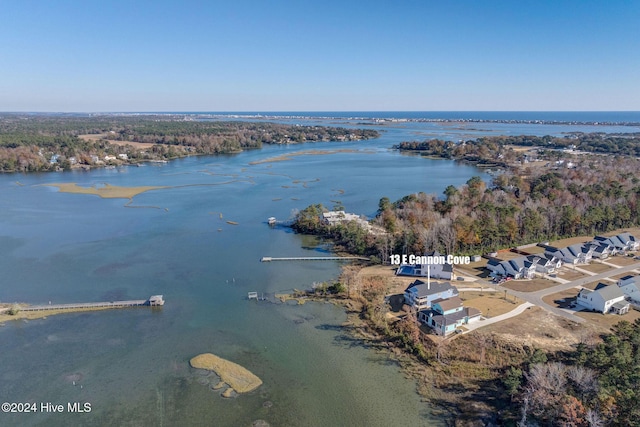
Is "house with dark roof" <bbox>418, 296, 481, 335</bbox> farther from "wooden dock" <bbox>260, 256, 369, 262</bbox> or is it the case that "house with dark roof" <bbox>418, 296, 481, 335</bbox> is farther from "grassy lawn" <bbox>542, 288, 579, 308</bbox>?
"wooden dock" <bbox>260, 256, 369, 262</bbox>

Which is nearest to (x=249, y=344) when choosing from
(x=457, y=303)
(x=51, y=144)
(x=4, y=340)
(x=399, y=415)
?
(x=399, y=415)

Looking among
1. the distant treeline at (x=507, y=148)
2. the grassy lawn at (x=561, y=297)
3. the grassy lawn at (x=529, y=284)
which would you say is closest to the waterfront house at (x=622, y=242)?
the grassy lawn at (x=529, y=284)

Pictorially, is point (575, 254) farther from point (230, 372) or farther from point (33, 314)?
point (33, 314)

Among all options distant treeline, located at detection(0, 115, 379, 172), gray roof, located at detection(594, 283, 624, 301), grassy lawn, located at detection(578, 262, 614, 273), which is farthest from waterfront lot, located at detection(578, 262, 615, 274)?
distant treeline, located at detection(0, 115, 379, 172)

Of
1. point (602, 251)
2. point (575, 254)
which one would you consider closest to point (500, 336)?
point (575, 254)

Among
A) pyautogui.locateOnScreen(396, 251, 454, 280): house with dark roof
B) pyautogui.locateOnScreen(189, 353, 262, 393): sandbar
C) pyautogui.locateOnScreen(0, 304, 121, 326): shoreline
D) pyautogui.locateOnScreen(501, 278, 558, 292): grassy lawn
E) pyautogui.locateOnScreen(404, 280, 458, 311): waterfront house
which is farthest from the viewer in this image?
pyautogui.locateOnScreen(396, 251, 454, 280): house with dark roof

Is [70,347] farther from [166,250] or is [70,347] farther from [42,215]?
[42,215]

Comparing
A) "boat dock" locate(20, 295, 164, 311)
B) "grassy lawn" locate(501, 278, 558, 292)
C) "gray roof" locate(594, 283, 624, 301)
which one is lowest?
"boat dock" locate(20, 295, 164, 311)
